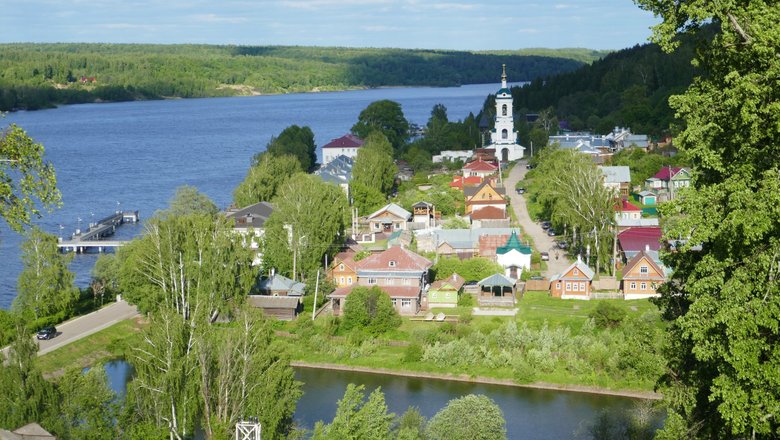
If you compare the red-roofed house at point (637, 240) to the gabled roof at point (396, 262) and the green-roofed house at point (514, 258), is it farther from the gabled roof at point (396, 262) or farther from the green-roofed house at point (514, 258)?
the gabled roof at point (396, 262)

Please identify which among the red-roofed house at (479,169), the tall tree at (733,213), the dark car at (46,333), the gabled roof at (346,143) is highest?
the tall tree at (733,213)

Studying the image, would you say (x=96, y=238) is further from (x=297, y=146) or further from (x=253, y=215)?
(x=297, y=146)

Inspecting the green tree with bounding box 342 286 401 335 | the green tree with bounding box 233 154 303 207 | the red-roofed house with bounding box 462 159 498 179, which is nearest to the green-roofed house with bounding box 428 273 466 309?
the green tree with bounding box 342 286 401 335

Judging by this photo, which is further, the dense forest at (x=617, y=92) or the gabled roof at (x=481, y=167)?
the dense forest at (x=617, y=92)

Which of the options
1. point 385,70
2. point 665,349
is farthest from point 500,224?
point 385,70

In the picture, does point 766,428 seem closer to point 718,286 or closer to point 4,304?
point 718,286

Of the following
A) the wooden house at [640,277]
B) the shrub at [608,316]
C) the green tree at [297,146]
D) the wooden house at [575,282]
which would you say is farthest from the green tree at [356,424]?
the green tree at [297,146]
